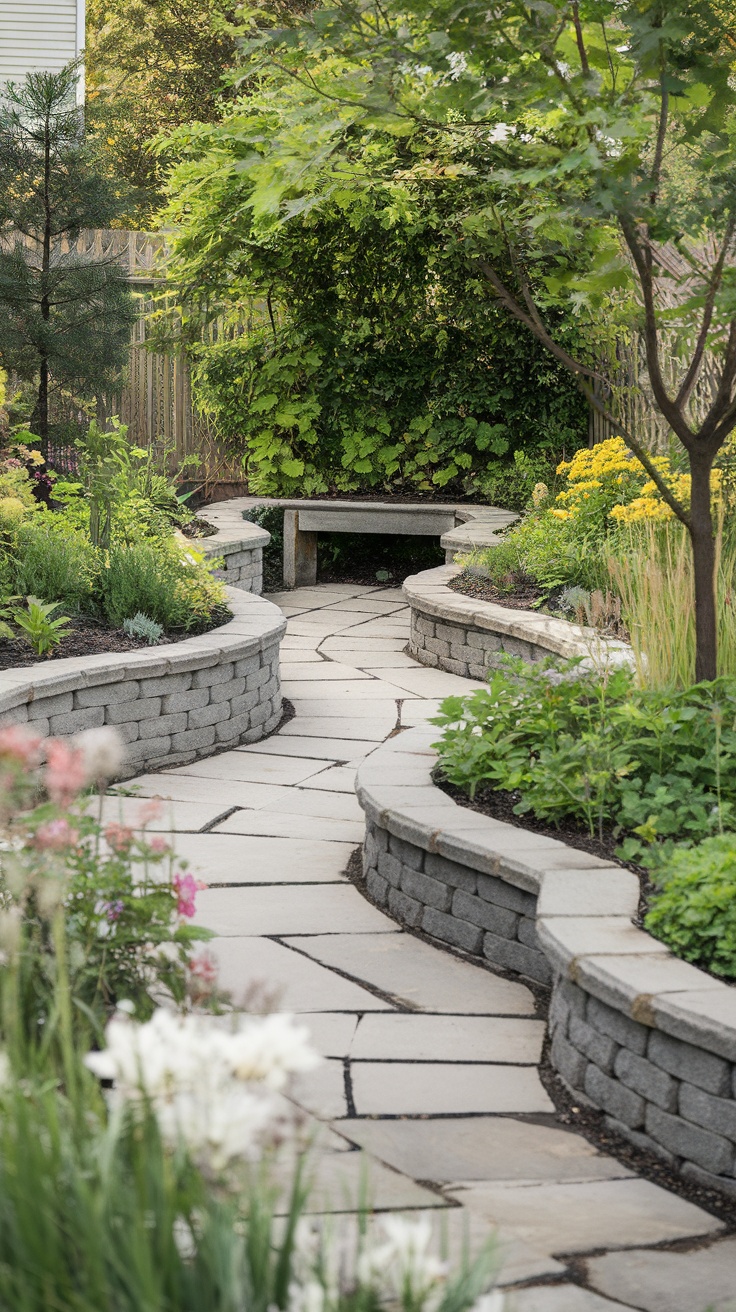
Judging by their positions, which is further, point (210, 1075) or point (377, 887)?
point (377, 887)

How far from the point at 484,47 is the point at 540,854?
6.59 ft

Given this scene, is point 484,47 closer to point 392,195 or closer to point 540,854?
point 540,854

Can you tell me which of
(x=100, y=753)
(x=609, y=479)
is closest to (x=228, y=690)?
(x=609, y=479)

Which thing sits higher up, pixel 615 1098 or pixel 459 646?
pixel 459 646

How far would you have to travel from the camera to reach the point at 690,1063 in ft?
7.83

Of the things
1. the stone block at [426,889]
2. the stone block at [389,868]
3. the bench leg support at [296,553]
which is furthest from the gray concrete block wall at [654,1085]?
the bench leg support at [296,553]

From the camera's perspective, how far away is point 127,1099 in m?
1.37

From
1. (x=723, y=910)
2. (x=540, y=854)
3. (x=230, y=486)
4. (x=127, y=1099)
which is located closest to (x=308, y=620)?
(x=230, y=486)

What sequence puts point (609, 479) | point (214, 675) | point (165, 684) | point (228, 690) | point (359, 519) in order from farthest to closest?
point (359, 519) → point (609, 479) → point (228, 690) → point (214, 675) → point (165, 684)

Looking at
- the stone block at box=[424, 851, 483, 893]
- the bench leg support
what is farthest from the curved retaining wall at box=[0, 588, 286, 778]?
the bench leg support

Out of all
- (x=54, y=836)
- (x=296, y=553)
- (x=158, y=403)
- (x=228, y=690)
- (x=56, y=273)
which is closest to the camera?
(x=54, y=836)

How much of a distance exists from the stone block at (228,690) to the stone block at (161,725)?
193 millimetres

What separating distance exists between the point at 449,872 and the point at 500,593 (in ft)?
12.2

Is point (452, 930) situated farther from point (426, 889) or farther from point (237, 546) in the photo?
point (237, 546)
